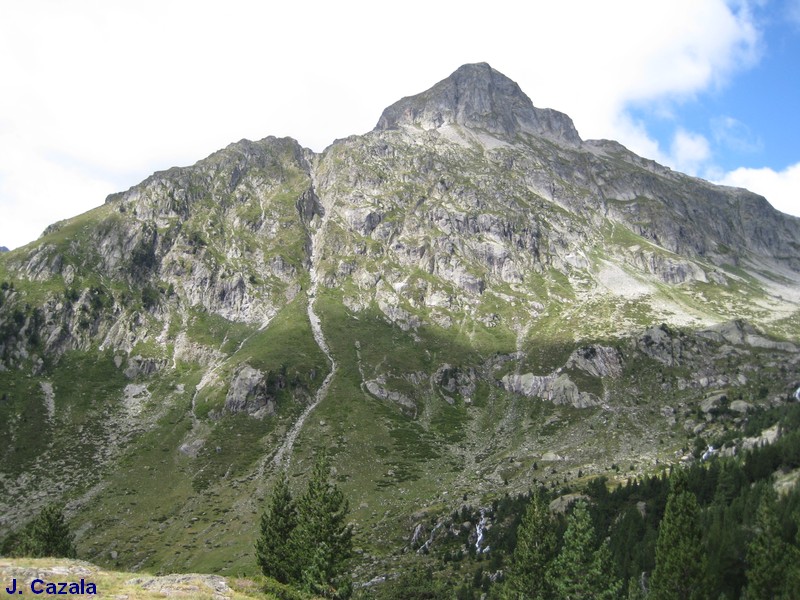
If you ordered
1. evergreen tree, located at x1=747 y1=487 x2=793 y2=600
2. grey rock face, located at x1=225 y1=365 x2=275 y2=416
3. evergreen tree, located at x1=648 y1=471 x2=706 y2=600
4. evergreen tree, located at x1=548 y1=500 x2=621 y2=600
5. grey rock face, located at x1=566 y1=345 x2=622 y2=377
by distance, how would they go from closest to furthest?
1. evergreen tree, located at x1=648 y1=471 x2=706 y2=600
2. evergreen tree, located at x1=548 y1=500 x2=621 y2=600
3. evergreen tree, located at x1=747 y1=487 x2=793 y2=600
4. grey rock face, located at x1=225 y1=365 x2=275 y2=416
5. grey rock face, located at x1=566 y1=345 x2=622 y2=377

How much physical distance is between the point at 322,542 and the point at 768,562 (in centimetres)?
3897

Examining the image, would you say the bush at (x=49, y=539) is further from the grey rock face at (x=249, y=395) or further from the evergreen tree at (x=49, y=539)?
the grey rock face at (x=249, y=395)

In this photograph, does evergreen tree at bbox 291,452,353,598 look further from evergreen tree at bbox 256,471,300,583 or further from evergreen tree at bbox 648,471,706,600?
evergreen tree at bbox 648,471,706,600

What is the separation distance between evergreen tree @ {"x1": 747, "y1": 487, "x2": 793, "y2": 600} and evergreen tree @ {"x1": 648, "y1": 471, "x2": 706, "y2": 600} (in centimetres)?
691

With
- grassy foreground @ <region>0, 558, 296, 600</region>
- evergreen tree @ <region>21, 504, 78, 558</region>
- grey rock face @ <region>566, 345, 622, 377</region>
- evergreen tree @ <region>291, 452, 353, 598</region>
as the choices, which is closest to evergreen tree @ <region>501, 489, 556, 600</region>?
evergreen tree @ <region>291, 452, 353, 598</region>

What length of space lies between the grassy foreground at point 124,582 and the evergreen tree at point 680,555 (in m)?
31.7

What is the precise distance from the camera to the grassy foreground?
2415 centimetres

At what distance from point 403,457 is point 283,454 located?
33222 millimetres

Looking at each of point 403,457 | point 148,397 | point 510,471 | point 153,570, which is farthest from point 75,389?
point 510,471

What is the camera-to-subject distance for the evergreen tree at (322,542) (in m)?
42.6

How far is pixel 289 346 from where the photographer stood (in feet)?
625

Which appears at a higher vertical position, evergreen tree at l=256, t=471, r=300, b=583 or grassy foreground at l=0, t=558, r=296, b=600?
grassy foreground at l=0, t=558, r=296, b=600

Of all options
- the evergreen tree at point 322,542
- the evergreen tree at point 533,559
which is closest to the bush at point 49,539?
the evergreen tree at point 322,542

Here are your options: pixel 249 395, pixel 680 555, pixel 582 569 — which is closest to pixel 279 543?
pixel 582 569
